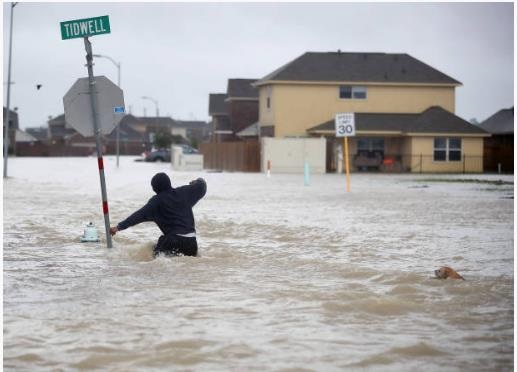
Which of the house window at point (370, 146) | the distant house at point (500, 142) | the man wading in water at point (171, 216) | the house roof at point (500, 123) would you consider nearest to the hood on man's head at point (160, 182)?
the man wading in water at point (171, 216)

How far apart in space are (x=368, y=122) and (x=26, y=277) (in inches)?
1796

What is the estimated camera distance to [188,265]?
1271 cm

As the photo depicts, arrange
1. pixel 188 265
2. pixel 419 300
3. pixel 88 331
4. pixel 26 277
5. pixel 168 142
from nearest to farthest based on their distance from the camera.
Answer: pixel 88 331, pixel 419 300, pixel 26 277, pixel 188 265, pixel 168 142

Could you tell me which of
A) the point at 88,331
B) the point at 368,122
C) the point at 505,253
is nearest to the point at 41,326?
the point at 88,331

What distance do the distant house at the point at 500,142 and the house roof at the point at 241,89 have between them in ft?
60.5

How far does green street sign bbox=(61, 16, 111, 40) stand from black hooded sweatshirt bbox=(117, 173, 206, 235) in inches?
97.6

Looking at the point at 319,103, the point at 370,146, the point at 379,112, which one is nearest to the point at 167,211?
the point at 370,146

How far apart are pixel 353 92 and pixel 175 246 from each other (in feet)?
151

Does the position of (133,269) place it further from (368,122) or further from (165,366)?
(368,122)

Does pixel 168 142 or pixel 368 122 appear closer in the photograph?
pixel 368 122

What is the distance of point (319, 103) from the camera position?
5788 cm

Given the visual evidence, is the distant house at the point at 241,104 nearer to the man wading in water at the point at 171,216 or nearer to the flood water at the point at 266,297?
the flood water at the point at 266,297

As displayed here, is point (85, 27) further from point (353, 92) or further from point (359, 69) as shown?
point (359, 69)

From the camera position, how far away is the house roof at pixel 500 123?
69812mm
